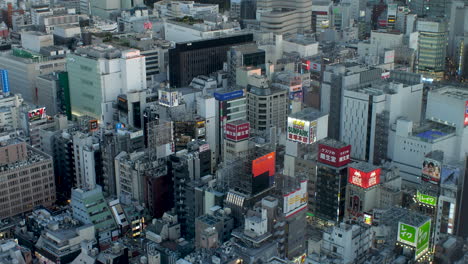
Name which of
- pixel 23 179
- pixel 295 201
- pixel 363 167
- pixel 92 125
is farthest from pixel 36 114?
pixel 363 167

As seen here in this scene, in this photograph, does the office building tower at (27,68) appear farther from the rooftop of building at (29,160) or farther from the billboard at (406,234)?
the billboard at (406,234)

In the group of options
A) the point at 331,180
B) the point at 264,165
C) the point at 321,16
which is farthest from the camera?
the point at 321,16

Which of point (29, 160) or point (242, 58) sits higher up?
point (242, 58)

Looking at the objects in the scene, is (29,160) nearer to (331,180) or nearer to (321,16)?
(331,180)

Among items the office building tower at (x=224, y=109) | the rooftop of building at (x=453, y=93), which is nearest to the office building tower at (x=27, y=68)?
the office building tower at (x=224, y=109)

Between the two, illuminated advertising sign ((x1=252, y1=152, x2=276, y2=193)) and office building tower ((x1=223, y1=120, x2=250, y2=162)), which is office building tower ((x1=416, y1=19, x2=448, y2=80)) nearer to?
office building tower ((x1=223, y1=120, x2=250, y2=162))
